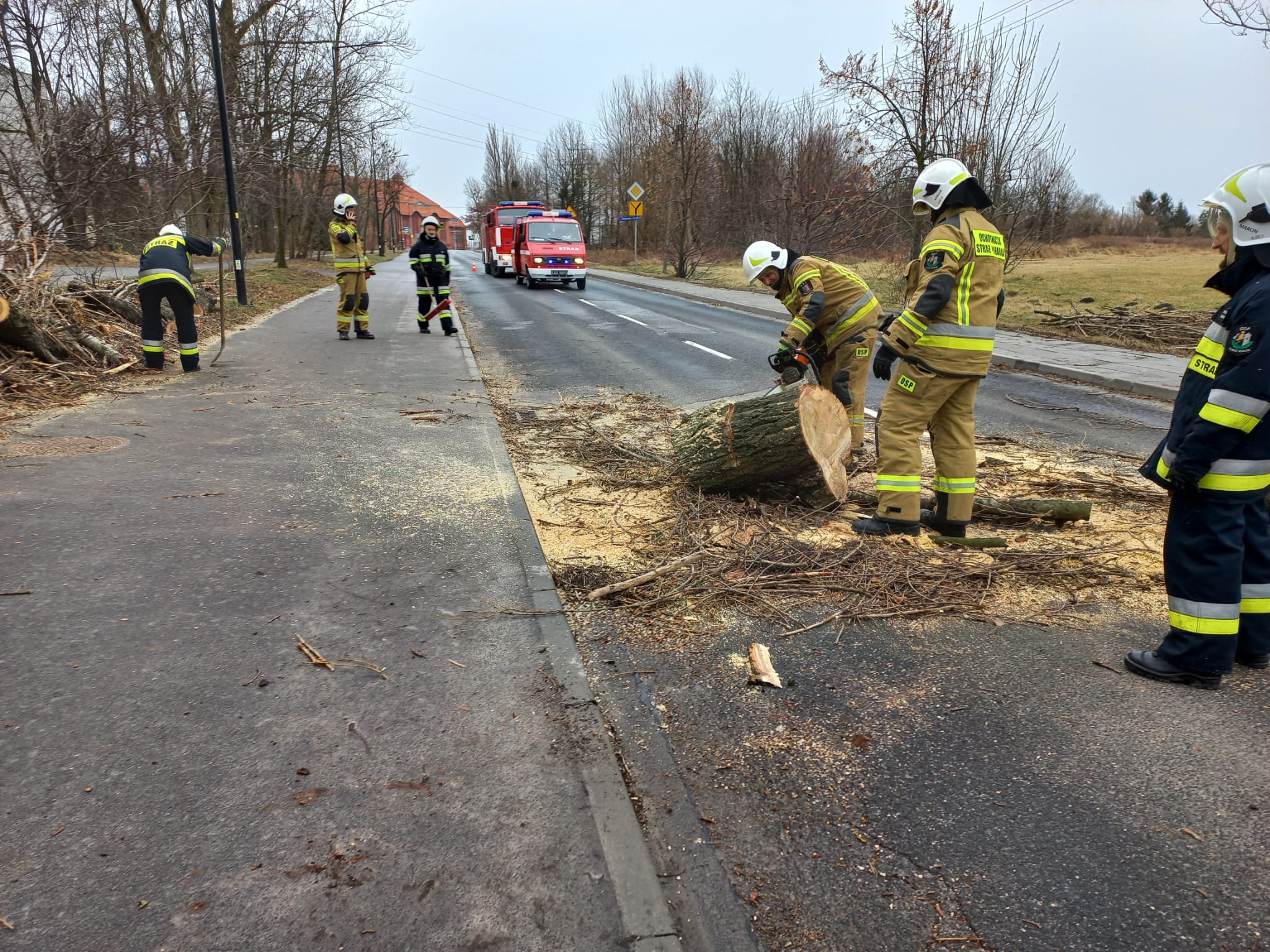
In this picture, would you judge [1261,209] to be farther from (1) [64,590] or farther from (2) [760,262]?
(1) [64,590]

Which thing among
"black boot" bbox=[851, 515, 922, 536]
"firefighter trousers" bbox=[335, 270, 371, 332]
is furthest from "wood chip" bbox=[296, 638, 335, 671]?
"firefighter trousers" bbox=[335, 270, 371, 332]

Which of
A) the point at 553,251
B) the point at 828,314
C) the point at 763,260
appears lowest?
the point at 828,314

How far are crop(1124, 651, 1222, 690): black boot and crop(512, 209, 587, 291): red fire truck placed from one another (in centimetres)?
2573

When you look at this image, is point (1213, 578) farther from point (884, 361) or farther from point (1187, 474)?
point (884, 361)

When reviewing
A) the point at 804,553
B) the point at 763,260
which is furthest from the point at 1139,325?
the point at 804,553

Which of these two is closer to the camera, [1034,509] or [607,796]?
[607,796]

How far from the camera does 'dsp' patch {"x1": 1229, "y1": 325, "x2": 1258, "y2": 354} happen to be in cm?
298

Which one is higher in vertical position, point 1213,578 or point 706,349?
point 706,349

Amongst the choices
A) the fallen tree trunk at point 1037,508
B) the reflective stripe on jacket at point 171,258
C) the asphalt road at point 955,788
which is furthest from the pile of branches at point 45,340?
the fallen tree trunk at point 1037,508

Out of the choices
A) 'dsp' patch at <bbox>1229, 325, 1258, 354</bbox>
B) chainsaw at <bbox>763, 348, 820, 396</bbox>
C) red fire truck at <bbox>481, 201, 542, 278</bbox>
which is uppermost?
red fire truck at <bbox>481, 201, 542, 278</bbox>

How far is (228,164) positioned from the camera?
16438mm

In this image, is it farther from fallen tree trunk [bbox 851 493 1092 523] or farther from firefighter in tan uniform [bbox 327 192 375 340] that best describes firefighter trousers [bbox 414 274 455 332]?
fallen tree trunk [bbox 851 493 1092 523]

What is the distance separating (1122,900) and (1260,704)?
153cm

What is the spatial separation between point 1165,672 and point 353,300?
12.3 metres
